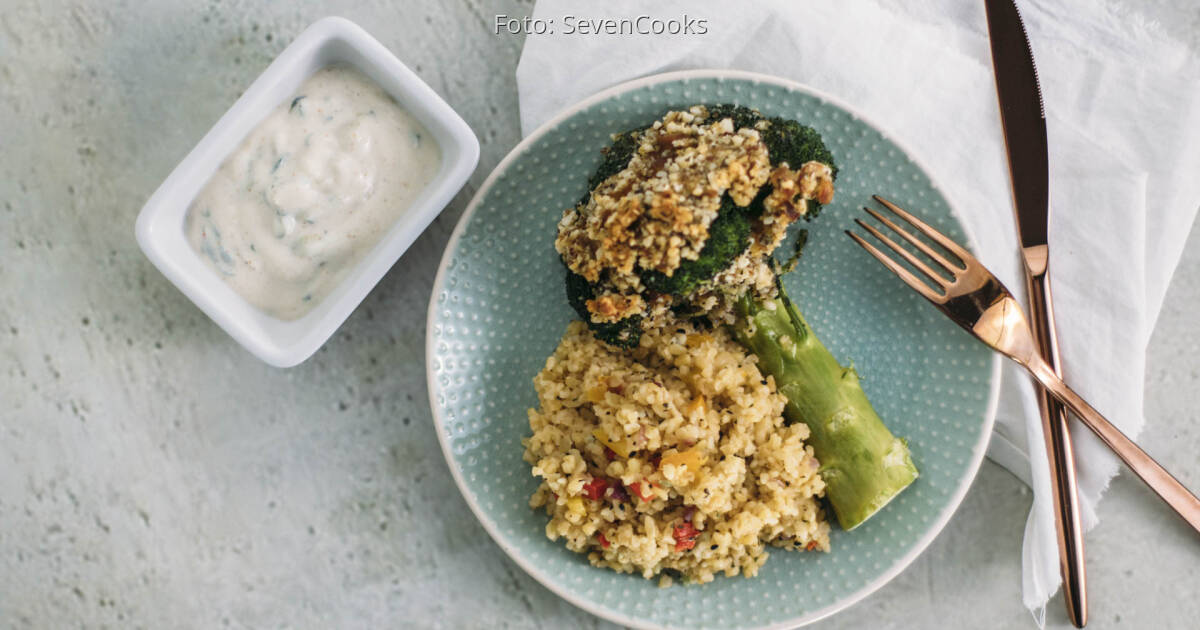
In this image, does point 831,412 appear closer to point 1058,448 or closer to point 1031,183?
point 1058,448

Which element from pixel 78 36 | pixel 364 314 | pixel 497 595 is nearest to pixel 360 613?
pixel 497 595

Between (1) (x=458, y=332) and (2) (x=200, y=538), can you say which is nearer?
(1) (x=458, y=332)

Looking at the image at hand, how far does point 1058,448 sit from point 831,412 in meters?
0.65

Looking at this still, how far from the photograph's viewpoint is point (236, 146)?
6.07ft

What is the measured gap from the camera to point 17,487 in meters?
2.26

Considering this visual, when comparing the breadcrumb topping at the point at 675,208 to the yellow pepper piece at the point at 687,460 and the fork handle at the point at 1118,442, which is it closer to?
the yellow pepper piece at the point at 687,460

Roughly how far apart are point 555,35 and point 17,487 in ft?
6.19

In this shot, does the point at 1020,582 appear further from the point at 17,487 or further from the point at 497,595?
the point at 17,487

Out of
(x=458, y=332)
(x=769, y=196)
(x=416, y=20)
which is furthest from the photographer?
(x=416, y=20)

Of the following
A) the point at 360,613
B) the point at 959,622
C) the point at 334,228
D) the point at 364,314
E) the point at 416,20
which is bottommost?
the point at 360,613

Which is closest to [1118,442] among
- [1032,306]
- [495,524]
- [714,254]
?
[1032,306]

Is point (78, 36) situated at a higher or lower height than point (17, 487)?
higher

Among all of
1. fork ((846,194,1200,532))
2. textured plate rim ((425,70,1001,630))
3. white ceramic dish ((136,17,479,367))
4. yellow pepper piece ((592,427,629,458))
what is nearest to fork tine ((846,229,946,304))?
fork ((846,194,1200,532))

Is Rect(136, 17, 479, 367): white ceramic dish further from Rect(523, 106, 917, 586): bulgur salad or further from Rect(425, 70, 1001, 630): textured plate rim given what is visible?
Rect(523, 106, 917, 586): bulgur salad
